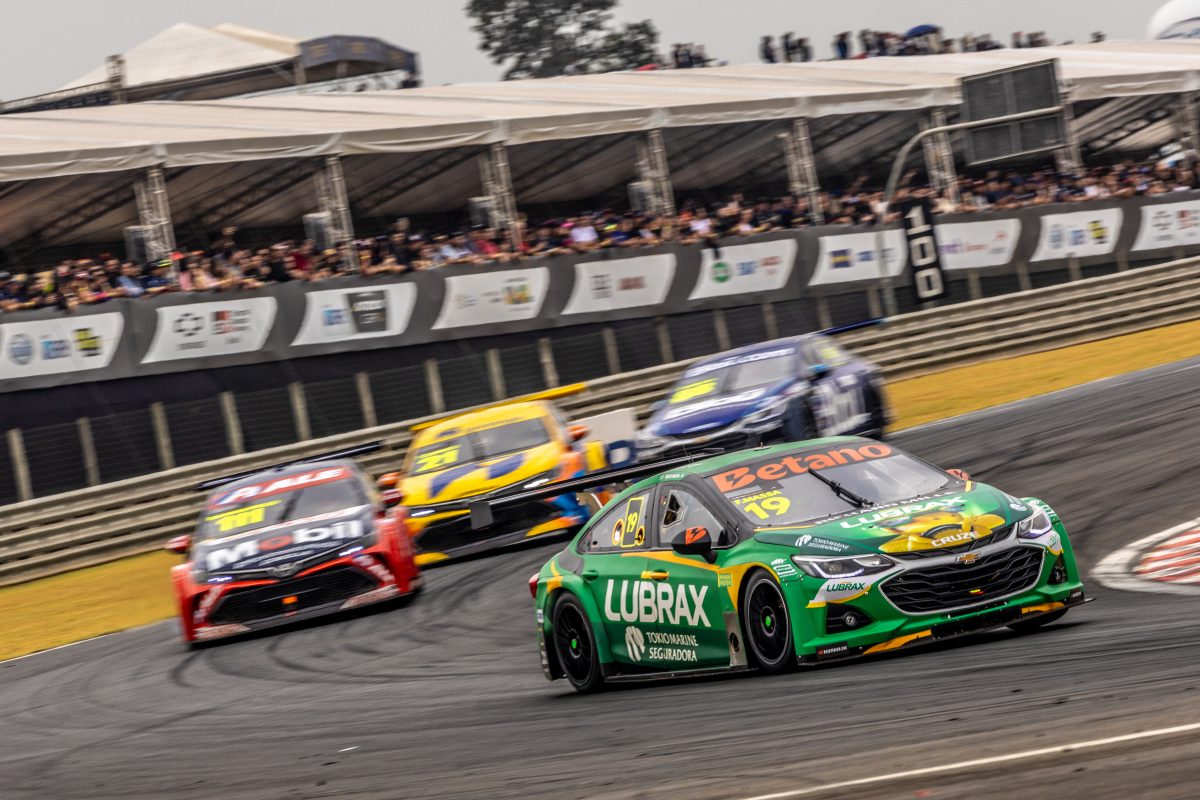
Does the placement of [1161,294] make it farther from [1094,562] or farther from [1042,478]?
[1094,562]

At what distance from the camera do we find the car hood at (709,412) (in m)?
17.0

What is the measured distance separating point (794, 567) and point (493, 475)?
29.4ft

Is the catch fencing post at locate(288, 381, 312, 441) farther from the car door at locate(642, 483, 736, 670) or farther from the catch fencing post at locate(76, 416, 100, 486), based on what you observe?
the car door at locate(642, 483, 736, 670)

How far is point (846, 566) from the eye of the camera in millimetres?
7793

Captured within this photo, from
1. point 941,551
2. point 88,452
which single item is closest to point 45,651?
point 88,452

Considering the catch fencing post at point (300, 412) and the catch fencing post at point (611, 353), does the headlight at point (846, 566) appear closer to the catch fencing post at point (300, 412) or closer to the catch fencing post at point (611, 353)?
the catch fencing post at point (300, 412)

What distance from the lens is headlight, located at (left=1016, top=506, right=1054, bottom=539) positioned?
317 inches

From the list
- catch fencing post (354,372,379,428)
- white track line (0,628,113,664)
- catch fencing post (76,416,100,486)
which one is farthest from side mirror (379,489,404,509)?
catch fencing post (354,372,379,428)

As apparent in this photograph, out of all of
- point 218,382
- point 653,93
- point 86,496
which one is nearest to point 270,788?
point 86,496

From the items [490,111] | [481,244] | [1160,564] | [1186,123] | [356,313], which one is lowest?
[1160,564]

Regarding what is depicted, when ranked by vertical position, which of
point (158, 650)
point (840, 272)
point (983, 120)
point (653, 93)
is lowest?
point (158, 650)

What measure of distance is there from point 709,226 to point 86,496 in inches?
499

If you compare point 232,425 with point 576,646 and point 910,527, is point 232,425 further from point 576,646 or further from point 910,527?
point 910,527

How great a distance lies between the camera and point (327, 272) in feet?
84.5
